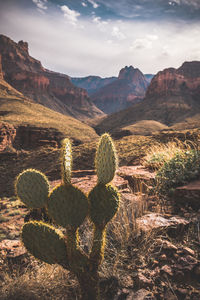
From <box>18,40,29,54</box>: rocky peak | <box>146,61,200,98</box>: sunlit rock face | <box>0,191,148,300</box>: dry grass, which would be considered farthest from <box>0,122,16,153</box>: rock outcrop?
<box>18,40,29,54</box>: rocky peak

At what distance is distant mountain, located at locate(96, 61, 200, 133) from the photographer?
205 ft

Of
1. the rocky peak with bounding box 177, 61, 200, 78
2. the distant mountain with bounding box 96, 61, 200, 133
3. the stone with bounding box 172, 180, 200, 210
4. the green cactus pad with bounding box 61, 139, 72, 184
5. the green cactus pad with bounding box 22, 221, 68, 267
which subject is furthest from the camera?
the rocky peak with bounding box 177, 61, 200, 78

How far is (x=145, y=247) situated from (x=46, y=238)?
1.16 meters

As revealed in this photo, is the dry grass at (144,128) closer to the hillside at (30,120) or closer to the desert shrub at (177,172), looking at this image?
the hillside at (30,120)

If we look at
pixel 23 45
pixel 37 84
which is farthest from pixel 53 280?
pixel 23 45

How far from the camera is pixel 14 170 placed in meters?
14.7

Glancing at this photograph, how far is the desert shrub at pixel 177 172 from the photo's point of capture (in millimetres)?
3922

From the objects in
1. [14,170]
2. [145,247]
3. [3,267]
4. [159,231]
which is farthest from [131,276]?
[14,170]

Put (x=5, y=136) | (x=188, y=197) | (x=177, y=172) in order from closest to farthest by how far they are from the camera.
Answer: (x=188, y=197) → (x=177, y=172) → (x=5, y=136)

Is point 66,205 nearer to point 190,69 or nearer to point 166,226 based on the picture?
point 166,226

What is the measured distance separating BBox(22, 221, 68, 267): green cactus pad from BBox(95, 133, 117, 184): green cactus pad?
0.65m

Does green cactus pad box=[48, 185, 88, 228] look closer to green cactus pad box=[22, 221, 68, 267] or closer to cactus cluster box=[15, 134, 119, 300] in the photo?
cactus cluster box=[15, 134, 119, 300]

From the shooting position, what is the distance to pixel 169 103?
7238 centimetres

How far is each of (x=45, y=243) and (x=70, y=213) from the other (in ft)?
1.19
